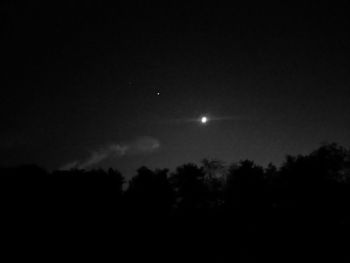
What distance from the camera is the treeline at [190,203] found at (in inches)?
1164

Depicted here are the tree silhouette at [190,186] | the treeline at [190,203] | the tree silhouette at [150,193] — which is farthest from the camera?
the tree silhouette at [190,186]

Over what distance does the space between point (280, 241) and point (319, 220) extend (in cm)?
641

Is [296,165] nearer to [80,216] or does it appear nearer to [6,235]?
[80,216]

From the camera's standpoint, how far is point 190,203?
4362 centimetres

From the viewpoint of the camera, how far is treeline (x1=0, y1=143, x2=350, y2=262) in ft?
97.0

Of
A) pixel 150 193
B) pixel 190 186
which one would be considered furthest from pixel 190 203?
pixel 150 193

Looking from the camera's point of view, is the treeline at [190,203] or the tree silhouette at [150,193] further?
the tree silhouette at [150,193]

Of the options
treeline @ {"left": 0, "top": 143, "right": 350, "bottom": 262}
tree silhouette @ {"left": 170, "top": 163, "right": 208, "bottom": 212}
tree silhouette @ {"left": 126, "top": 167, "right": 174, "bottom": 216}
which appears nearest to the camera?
treeline @ {"left": 0, "top": 143, "right": 350, "bottom": 262}

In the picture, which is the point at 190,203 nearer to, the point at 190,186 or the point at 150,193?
the point at 190,186

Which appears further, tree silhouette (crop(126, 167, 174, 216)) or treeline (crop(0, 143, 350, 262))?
tree silhouette (crop(126, 167, 174, 216))

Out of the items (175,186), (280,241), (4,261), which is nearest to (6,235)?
(4,261)

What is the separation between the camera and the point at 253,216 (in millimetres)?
37188

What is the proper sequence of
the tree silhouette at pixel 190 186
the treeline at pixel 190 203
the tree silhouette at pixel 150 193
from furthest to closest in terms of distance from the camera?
the tree silhouette at pixel 190 186 < the tree silhouette at pixel 150 193 < the treeline at pixel 190 203

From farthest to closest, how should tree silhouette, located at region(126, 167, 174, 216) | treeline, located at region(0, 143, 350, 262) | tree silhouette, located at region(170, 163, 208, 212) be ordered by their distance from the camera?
1. tree silhouette, located at region(170, 163, 208, 212)
2. tree silhouette, located at region(126, 167, 174, 216)
3. treeline, located at region(0, 143, 350, 262)
